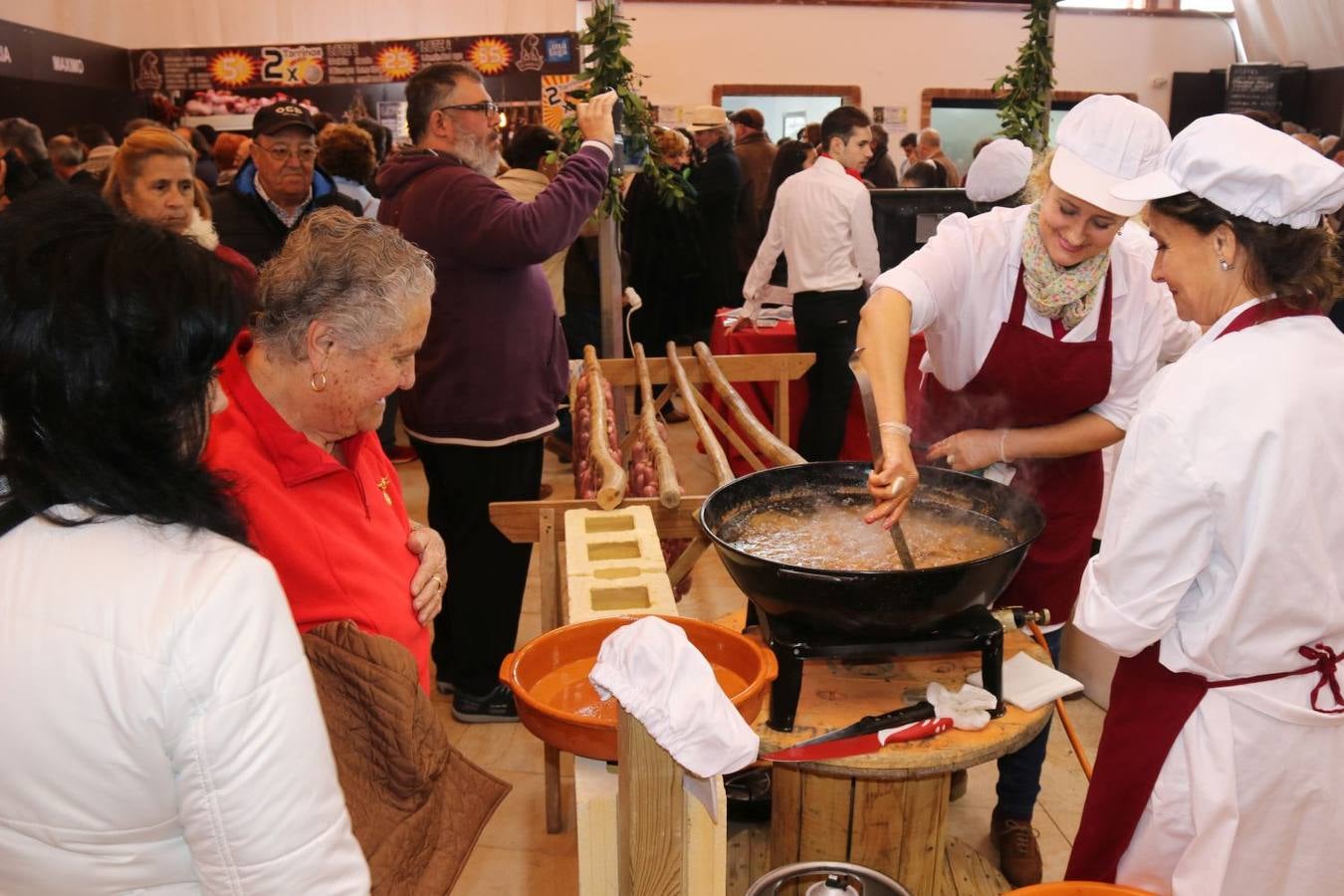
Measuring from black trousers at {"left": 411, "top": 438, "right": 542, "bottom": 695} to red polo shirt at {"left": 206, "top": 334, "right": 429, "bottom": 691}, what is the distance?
140 centimetres

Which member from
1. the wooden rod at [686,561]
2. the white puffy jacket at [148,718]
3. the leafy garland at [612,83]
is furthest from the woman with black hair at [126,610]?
the leafy garland at [612,83]

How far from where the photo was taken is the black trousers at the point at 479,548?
329 cm

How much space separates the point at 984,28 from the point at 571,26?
5.60 m

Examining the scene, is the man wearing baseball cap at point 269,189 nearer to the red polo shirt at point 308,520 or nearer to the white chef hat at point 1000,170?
the red polo shirt at point 308,520

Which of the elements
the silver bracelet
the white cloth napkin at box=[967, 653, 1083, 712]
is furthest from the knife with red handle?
the silver bracelet

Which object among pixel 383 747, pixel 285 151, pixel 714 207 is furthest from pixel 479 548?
pixel 714 207

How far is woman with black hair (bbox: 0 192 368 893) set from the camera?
0.98m

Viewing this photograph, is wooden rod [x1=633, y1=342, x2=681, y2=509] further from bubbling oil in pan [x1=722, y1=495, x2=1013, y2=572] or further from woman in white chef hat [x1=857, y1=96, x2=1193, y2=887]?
woman in white chef hat [x1=857, y1=96, x2=1193, y2=887]

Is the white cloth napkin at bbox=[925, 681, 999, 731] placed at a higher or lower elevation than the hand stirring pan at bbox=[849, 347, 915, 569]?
lower

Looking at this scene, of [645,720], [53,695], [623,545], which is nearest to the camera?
[53,695]

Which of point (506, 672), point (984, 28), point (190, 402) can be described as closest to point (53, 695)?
point (190, 402)

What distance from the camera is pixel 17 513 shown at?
102 cm

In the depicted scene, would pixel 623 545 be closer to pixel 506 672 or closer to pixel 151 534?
pixel 506 672

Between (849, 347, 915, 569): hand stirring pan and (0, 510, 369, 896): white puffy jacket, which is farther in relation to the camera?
(849, 347, 915, 569): hand stirring pan
